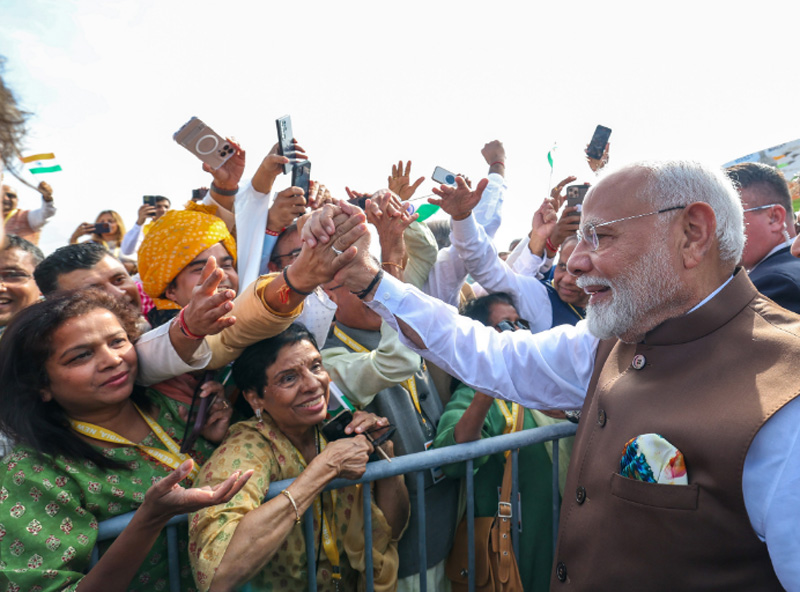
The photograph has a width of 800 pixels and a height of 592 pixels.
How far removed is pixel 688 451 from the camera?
4.84ft

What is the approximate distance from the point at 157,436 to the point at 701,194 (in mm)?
2225

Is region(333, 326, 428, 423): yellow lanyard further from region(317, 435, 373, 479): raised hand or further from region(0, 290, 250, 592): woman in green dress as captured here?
region(0, 290, 250, 592): woman in green dress

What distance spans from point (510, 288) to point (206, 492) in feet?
8.96

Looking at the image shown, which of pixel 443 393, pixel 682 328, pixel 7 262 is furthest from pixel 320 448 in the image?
pixel 7 262

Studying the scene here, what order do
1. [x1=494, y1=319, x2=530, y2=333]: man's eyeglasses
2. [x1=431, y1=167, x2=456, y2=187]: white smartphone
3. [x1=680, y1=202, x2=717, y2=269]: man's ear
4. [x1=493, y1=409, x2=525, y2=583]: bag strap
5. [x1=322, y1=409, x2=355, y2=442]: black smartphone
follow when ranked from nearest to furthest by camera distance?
1. [x1=680, y1=202, x2=717, y2=269]: man's ear
2. [x1=322, y1=409, x2=355, y2=442]: black smartphone
3. [x1=493, y1=409, x2=525, y2=583]: bag strap
4. [x1=494, y1=319, x2=530, y2=333]: man's eyeglasses
5. [x1=431, y1=167, x2=456, y2=187]: white smartphone

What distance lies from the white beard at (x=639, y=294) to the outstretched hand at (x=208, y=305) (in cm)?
135

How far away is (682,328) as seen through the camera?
66.2 inches

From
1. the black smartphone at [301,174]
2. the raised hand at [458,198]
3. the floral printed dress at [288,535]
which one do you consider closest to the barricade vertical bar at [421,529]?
the floral printed dress at [288,535]

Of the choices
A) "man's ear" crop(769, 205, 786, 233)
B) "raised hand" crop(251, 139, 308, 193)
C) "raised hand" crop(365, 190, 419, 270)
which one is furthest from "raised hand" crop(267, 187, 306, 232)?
"man's ear" crop(769, 205, 786, 233)

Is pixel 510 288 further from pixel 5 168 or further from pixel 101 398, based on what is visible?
pixel 5 168

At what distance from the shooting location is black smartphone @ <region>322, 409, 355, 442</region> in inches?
99.8

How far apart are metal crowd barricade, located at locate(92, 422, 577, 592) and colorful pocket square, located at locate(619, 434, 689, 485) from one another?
A: 1065 mm

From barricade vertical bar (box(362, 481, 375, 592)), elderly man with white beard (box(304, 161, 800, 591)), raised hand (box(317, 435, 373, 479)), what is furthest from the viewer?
barricade vertical bar (box(362, 481, 375, 592))

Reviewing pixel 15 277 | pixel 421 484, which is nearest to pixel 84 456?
pixel 421 484
